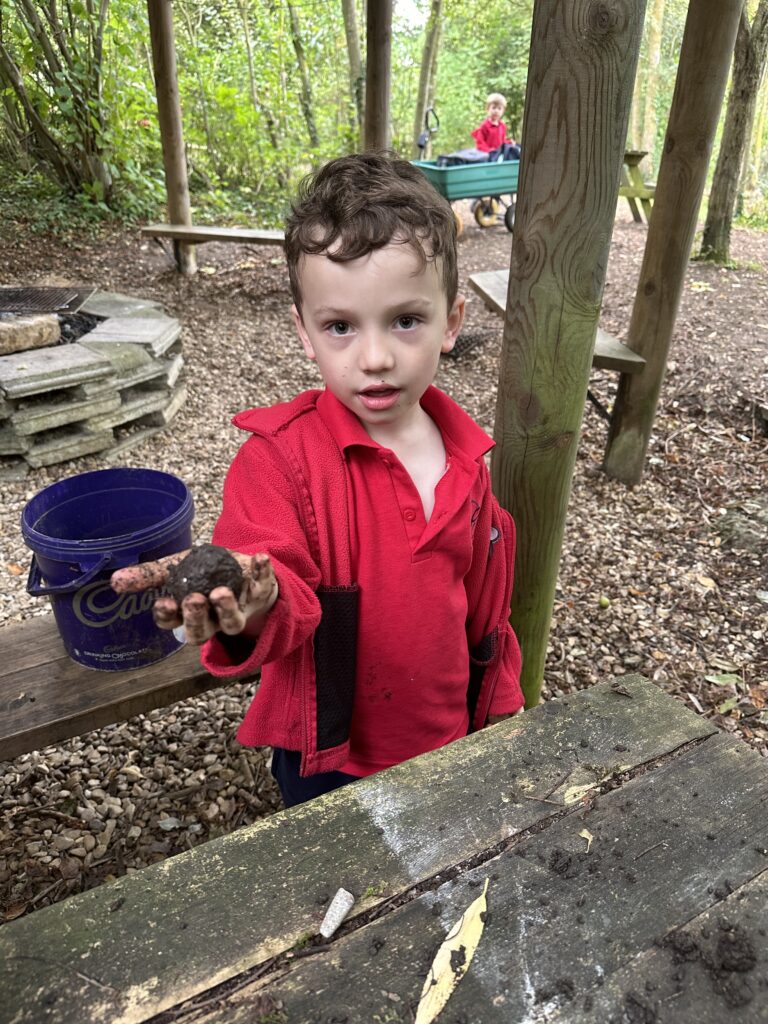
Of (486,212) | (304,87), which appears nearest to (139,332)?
(486,212)

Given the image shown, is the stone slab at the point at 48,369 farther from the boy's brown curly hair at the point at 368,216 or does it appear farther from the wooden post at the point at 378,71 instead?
the boy's brown curly hair at the point at 368,216

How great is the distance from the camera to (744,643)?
10.2 feet

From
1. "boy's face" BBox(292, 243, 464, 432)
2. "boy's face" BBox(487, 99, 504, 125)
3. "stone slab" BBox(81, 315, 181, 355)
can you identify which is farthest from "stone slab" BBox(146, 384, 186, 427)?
"boy's face" BBox(487, 99, 504, 125)

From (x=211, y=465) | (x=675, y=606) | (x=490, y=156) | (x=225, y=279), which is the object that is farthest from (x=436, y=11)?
(x=675, y=606)

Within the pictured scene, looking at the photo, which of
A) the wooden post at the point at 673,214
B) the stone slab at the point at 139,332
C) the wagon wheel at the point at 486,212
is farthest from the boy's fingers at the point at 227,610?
the wagon wheel at the point at 486,212

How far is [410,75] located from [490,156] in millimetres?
7345

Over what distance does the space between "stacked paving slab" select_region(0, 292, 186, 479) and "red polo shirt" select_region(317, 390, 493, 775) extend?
3167 mm

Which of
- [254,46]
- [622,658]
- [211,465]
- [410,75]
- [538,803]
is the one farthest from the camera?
[410,75]

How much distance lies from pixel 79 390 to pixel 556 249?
11.1ft

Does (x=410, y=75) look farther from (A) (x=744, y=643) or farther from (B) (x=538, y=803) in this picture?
(B) (x=538, y=803)

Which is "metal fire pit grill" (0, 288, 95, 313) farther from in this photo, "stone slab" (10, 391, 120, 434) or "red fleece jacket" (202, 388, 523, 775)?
→ "red fleece jacket" (202, 388, 523, 775)

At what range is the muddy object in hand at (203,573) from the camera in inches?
39.3

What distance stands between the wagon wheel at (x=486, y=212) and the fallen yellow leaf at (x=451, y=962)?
10.7 metres

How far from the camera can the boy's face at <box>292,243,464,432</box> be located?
4.19ft
